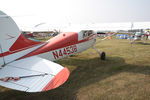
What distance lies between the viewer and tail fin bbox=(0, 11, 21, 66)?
3638 millimetres

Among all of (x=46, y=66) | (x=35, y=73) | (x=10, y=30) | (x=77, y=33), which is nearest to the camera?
(x=35, y=73)

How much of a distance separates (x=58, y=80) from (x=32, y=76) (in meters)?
0.71

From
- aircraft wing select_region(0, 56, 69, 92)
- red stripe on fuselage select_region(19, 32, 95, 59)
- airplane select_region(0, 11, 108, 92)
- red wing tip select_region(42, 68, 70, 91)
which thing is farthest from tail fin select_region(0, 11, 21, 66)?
red wing tip select_region(42, 68, 70, 91)

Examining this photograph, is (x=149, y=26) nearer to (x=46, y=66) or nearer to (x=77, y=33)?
(x=77, y=33)

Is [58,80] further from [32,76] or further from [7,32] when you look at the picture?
[7,32]

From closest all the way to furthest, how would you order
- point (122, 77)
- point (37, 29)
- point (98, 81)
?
point (98, 81), point (122, 77), point (37, 29)

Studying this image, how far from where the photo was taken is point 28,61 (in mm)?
4039

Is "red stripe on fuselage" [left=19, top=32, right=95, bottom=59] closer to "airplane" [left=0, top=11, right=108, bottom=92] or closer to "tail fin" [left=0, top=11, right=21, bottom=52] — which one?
"airplane" [left=0, top=11, right=108, bottom=92]

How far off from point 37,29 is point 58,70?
639cm

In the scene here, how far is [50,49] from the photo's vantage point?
5.20m

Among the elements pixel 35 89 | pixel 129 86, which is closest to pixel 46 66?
pixel 35 89

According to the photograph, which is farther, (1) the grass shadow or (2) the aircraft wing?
(1) the grass shadow

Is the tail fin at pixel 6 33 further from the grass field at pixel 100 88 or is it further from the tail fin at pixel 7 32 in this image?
the grass field at pixel 100 88

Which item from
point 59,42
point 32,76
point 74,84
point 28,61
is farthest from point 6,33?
point 74,84
